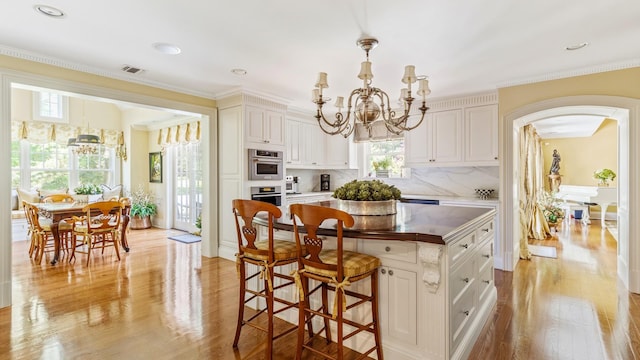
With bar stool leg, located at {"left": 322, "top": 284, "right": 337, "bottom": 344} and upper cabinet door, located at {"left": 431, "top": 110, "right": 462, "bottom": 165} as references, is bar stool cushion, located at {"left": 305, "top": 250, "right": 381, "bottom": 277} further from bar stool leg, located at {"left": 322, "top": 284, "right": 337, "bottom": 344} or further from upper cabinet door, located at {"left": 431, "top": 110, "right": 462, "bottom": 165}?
upper cabinet door, located at {"left": 431, "top": 110, "right": 462, "bottom": 165}

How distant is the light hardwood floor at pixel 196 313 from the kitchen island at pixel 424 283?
0.35m

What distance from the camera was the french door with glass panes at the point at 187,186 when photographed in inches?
271

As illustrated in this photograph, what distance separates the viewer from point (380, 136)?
5.96 meters

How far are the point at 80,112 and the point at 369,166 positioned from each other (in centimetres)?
695

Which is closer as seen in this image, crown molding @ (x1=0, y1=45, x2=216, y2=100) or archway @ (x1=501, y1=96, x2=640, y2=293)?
crown molding @ (x1=0, y1=45, x2=216, y2=100)

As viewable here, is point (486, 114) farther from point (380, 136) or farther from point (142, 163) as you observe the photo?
point (142, 163)

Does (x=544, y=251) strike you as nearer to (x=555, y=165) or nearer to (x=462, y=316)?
(x=462, y=316)

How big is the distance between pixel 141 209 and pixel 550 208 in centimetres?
956

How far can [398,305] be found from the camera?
6.86 feet

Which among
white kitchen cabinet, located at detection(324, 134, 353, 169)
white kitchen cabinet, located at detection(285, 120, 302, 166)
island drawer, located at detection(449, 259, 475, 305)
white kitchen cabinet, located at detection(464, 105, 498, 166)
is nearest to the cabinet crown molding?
white kitchen cabinet, located at detection(464, 105, 498, 166)

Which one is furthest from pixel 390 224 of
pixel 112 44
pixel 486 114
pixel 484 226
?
pixel 486 114

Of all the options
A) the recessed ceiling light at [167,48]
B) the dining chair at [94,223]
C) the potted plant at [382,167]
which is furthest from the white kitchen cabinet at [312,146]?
the dining chair at [94,223]

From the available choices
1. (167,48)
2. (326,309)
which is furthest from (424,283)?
(167,48)

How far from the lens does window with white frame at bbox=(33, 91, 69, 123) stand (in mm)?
6855
